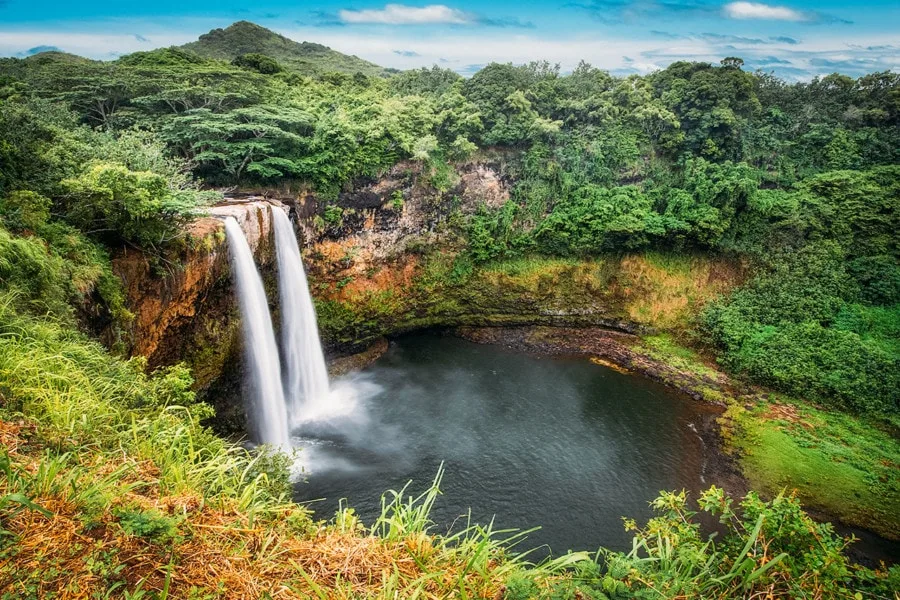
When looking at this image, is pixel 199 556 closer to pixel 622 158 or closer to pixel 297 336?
pixel 297 336

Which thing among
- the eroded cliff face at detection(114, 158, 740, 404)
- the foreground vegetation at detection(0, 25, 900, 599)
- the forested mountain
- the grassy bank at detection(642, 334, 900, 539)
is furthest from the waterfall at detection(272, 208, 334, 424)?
the forested mountain

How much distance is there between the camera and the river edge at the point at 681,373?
11.6 meters

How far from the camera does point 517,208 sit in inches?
815

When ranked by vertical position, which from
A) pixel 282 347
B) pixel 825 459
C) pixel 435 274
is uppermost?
pixel 435 274

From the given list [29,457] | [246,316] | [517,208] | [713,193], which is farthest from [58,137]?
[713,193]

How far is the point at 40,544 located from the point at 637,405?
16.2 meters

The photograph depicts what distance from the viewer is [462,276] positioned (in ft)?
65.9

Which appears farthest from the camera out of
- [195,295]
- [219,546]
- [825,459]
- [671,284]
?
[671,284]

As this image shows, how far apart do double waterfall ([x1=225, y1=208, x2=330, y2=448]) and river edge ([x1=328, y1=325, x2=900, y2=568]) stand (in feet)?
6.38

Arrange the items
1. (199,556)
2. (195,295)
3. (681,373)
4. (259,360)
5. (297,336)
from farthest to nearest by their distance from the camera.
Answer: (681,373), (297,336), (259,360), (195,295), (199,556)

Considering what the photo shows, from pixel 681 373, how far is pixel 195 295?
16197mm

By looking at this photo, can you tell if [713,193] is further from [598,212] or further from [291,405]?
[291,405]

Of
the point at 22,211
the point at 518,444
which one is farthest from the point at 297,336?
the point at 22,211

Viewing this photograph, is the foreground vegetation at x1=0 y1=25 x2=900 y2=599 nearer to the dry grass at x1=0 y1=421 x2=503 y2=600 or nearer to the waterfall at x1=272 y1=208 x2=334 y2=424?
the dry grass at x1=0 y1=421 x2=503 y2=600
